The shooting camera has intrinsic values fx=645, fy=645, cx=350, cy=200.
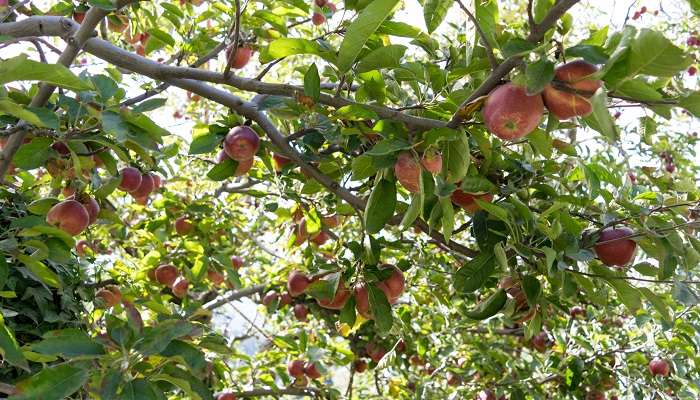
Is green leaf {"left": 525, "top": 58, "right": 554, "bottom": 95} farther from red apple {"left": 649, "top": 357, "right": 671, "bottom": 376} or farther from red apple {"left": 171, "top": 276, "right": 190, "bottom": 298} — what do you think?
red apple {"left": 649, "top": 357, "right": 671, "bottom": 376}

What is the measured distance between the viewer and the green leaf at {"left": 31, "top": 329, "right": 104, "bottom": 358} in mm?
1275

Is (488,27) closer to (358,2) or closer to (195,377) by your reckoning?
(358,2)

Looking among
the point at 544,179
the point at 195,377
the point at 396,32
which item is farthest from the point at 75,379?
the point at 544,179

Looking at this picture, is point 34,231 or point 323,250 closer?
point 34,231

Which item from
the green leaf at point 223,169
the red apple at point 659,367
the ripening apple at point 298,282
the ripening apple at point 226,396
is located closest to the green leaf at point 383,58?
the green leaf at point 223,169

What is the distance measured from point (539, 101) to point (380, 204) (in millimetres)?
558

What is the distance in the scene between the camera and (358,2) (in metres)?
1.56

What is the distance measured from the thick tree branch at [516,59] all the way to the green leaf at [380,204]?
0.32m

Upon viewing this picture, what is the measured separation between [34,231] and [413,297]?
2122 millimetres

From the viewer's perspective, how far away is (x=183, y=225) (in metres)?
2.95

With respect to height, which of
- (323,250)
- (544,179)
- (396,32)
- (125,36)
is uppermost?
(125,36)

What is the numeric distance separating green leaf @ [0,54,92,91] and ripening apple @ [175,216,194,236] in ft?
5.73

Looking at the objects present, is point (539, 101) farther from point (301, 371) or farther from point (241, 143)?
point (301, 371)

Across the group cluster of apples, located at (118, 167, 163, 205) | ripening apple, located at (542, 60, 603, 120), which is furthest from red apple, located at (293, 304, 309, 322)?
ripening apple, located at (542, 60, 603, 120)
